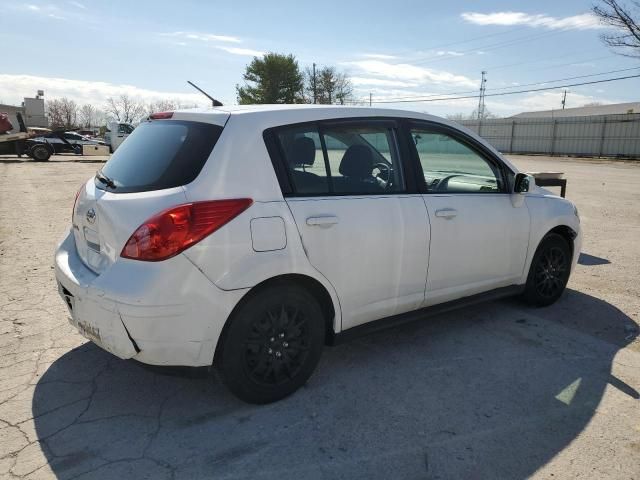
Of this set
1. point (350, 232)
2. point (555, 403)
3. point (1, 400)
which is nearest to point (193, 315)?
Result: point (350, 232)

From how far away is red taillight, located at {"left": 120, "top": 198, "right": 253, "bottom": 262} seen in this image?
8.39ft

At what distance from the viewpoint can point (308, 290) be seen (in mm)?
3072

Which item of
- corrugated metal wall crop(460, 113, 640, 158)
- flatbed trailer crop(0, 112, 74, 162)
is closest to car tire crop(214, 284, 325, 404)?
flatbed trailer crop(0, 112, 74, 162)

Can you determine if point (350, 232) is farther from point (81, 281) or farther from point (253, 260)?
point (81, 281)

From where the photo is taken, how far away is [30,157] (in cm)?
2462

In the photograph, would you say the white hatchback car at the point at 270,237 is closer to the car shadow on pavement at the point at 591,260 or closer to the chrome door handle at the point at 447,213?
the chrome door handle at the point at 447,213

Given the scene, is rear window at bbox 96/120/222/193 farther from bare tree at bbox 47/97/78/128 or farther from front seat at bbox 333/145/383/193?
bare tree at bbox 47/97/78/128

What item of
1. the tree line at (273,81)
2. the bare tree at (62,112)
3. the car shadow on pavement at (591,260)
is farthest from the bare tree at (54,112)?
the car shadow on pavement at (591,260)

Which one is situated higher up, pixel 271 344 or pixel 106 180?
pixel 106 180

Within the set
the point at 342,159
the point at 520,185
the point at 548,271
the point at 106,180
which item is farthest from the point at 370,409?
the point at 548,271

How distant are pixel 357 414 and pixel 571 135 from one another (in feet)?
142

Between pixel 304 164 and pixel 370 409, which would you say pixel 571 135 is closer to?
pixel 304 164

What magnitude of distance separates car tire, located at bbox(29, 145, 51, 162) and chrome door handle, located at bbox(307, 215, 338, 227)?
2528 cm

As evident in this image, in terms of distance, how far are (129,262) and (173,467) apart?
41.0 inches
